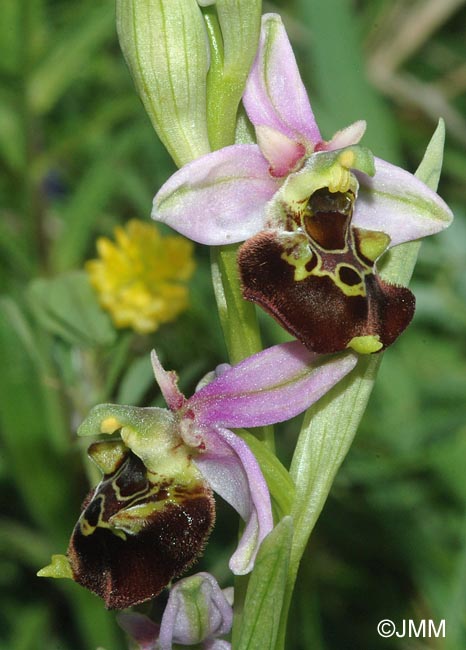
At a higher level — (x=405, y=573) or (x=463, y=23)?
(x=463, y=23)

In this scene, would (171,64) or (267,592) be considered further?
(171,64)

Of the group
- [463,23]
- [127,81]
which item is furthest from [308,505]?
[463,23]

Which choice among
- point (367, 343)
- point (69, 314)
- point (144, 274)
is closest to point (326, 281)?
point (367, 343)

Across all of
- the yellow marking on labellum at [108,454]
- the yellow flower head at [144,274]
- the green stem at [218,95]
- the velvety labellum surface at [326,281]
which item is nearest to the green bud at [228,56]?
the green stem at [218,95]

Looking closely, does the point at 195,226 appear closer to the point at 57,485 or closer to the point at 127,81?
the point at 57,485

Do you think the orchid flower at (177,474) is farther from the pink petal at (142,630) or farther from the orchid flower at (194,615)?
the pink petal at (142,630)

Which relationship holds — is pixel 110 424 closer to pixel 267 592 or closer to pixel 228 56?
pixel 267 592

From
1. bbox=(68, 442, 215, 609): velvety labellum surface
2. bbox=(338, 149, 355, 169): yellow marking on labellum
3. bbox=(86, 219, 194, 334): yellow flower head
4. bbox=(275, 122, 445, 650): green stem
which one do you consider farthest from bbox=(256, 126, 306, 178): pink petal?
bbox=(86, 219, 194, 334): yellow flower head
